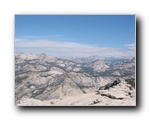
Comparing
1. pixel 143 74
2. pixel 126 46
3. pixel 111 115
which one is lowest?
pixel 111 115

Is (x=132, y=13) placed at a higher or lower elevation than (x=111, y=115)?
higher

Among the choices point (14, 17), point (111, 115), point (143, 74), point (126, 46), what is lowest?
point (111, 115)
